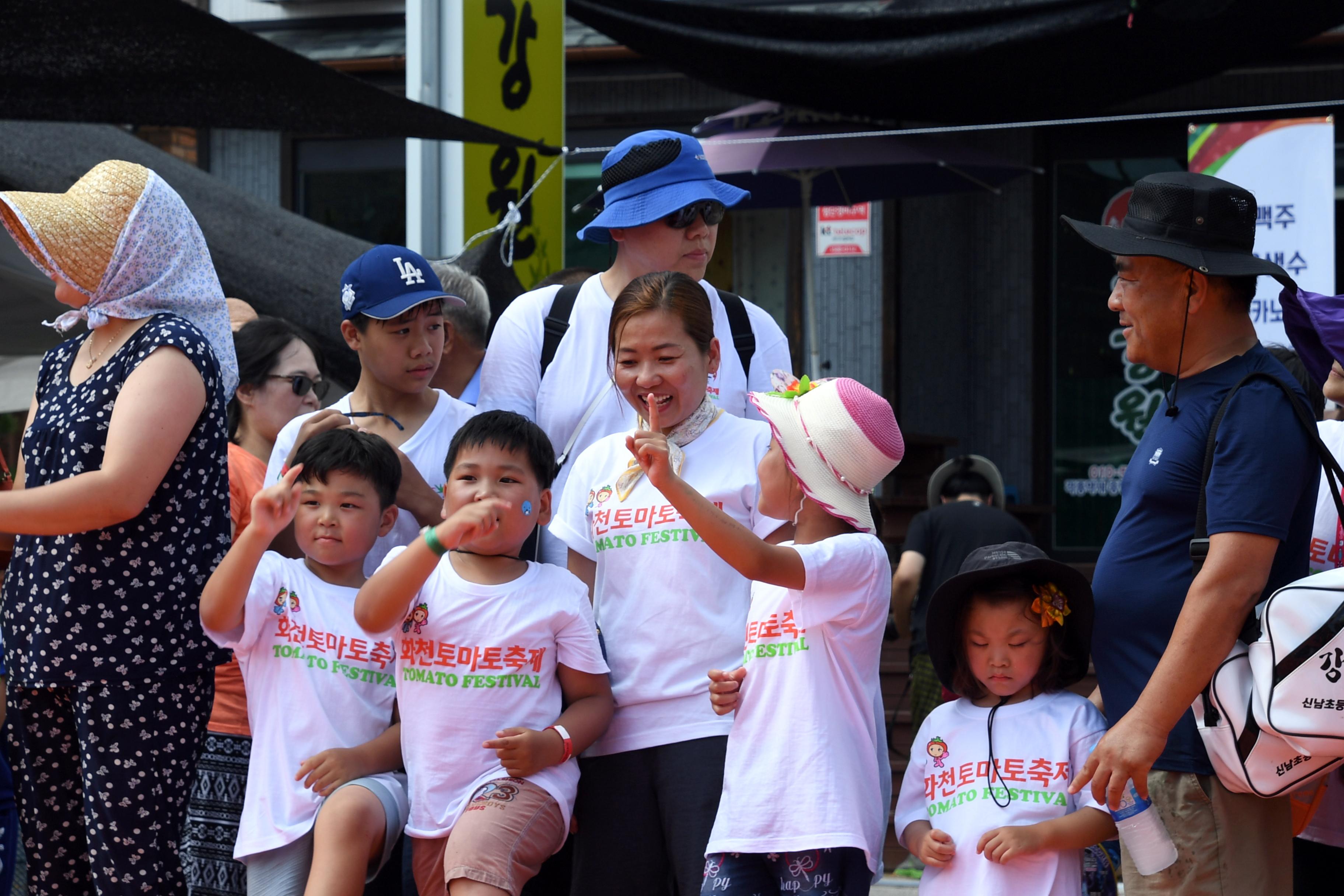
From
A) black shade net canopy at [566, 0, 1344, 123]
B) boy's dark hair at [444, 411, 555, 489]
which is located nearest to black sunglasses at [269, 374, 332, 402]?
boy's dark hair at [444, 411, 555, 489]

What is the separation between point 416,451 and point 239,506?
17.9 inches

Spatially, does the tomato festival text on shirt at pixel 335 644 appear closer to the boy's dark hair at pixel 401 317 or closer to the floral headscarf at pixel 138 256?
the floral headscarf at pixel 138 256

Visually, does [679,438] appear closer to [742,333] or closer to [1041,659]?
[742,333]

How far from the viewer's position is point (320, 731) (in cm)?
285

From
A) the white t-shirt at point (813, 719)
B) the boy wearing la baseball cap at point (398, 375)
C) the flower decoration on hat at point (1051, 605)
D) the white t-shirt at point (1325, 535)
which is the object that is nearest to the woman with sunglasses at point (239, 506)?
the boy wearing la baseball cap at point (398, 375)

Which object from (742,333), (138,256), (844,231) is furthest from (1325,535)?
(844,231)

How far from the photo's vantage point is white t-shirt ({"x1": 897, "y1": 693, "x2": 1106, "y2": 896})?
8.36 ft

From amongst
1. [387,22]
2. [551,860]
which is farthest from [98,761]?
[387,22]

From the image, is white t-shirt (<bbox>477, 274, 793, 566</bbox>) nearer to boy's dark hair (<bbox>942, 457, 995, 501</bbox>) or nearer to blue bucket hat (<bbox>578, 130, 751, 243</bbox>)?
blue bucket hat (<bbox>578, 130, 751, 243</bbox>)

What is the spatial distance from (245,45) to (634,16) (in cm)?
217

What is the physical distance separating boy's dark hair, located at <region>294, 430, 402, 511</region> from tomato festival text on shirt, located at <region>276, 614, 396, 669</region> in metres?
0.30

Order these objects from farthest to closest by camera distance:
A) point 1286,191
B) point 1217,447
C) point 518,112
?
point 1286,191 < point 518,112 < point 1217,447

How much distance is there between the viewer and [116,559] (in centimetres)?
272

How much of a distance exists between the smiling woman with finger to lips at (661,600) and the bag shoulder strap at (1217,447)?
81 centimetres
